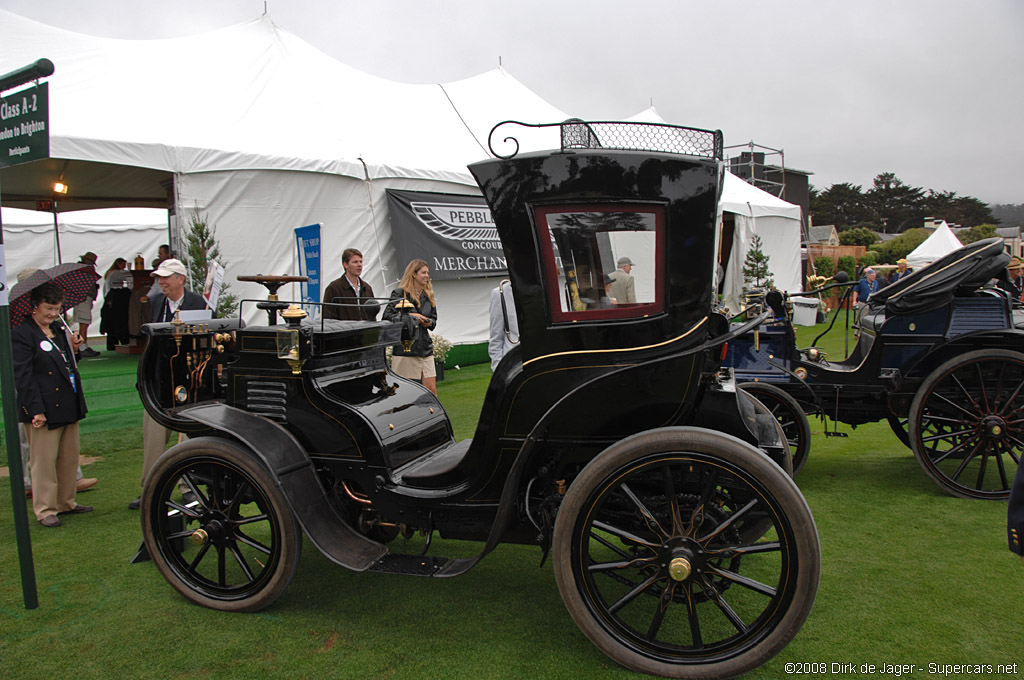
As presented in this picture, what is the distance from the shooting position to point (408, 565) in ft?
9.70

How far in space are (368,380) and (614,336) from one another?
57.0 inches

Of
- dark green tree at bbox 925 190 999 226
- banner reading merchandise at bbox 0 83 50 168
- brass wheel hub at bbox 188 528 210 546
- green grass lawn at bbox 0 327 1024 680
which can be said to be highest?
dark green tree at bbox 925 190 999 226

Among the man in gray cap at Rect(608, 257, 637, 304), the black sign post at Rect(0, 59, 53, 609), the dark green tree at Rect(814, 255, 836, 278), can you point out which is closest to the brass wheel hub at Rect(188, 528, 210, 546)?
the black sign post at Rect(0, 59, 53, 609)

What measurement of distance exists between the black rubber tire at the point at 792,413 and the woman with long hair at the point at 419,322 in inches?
106

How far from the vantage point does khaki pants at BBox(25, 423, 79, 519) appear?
14.1ft

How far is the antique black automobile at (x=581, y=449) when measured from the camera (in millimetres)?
2490

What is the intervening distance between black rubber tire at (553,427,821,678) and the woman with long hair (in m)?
3.45

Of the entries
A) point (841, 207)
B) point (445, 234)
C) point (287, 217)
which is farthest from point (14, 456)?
point (841, 207)

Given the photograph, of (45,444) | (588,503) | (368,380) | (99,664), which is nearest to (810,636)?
(588,503)

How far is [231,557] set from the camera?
3.83 metres

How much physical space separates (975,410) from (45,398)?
6.13 m

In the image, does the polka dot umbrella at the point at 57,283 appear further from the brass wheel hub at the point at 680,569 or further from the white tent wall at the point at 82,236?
the white tent wall at the point at 82,236

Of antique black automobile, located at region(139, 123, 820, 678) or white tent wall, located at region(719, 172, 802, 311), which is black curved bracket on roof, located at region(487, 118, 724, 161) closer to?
antique black automobile, located at region(139, 123, 820, 678)

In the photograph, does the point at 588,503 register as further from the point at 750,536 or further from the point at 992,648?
the point at 992,648
